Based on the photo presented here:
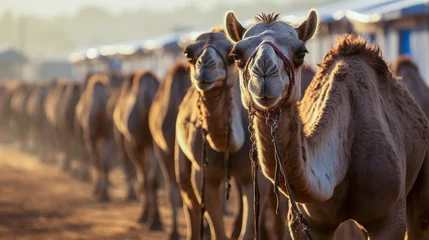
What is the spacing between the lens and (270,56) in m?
4.57

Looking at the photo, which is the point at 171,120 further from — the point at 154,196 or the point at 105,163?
the point at 105,163

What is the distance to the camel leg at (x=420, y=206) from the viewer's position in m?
6.85

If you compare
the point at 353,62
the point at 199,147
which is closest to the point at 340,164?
the point at 353,62

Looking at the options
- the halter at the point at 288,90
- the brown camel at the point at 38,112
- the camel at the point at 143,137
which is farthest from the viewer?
the brown camel at the point at 38,112

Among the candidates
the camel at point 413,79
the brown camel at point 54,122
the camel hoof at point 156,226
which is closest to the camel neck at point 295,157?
the camel at point 413,79

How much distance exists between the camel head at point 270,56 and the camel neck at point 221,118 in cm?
179

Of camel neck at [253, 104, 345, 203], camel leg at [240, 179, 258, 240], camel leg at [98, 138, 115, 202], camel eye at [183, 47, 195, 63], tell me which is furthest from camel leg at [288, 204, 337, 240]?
camel leg at [98, 138, 115, 202]

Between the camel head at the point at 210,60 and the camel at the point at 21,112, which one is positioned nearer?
the camel head at the point at 210,60

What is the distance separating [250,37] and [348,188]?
1.36 metres

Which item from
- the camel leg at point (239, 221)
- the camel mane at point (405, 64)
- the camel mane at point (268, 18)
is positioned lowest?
the camel leg at point (239, 221)

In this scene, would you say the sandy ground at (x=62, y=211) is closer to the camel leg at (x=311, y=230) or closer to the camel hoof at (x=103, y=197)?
the camel hoof at (x=103, y=197)

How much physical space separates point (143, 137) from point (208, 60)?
19.9 ft

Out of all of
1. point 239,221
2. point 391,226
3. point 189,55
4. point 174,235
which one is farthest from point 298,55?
point 174,235

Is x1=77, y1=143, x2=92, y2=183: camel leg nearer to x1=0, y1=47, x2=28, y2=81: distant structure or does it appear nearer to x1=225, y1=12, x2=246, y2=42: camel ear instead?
x1=225, y1=12, x2=246, y2=42: camel ear
